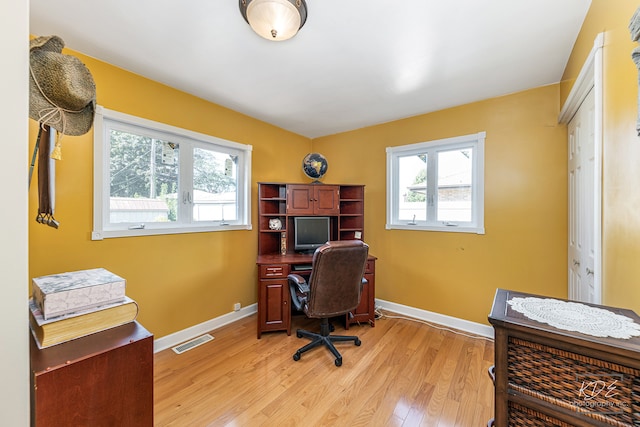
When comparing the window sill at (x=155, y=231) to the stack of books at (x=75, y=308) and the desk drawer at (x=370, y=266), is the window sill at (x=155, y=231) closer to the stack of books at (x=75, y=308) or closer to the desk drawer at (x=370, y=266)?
the stack of books at (x=75, y=308)

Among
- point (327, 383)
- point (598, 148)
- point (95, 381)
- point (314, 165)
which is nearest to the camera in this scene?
point (95, 381)

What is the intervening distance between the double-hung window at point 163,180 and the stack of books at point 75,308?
126cm

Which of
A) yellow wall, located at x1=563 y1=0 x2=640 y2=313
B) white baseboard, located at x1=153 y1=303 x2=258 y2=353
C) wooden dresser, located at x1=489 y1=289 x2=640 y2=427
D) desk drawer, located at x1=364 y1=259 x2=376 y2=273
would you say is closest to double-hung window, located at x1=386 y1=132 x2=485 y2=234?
desk drawer, located at x1=364 y1=259 x2=376 y2=273

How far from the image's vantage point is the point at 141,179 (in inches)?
86.4

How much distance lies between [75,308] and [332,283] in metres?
1.57

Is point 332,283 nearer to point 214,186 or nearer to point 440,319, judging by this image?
point 440,319

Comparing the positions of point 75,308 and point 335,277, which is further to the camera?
point 335,277

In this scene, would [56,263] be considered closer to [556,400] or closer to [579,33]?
[556,400]

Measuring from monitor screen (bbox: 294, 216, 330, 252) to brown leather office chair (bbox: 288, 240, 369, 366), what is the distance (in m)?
0.77

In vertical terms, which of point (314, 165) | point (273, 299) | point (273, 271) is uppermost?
point (314, 165)

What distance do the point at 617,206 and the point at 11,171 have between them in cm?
213

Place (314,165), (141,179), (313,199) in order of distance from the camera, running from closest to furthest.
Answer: (141,179) < (313,199) < (314,165)

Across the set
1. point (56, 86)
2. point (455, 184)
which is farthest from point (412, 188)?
point (56, 86)

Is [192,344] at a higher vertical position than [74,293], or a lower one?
lower
